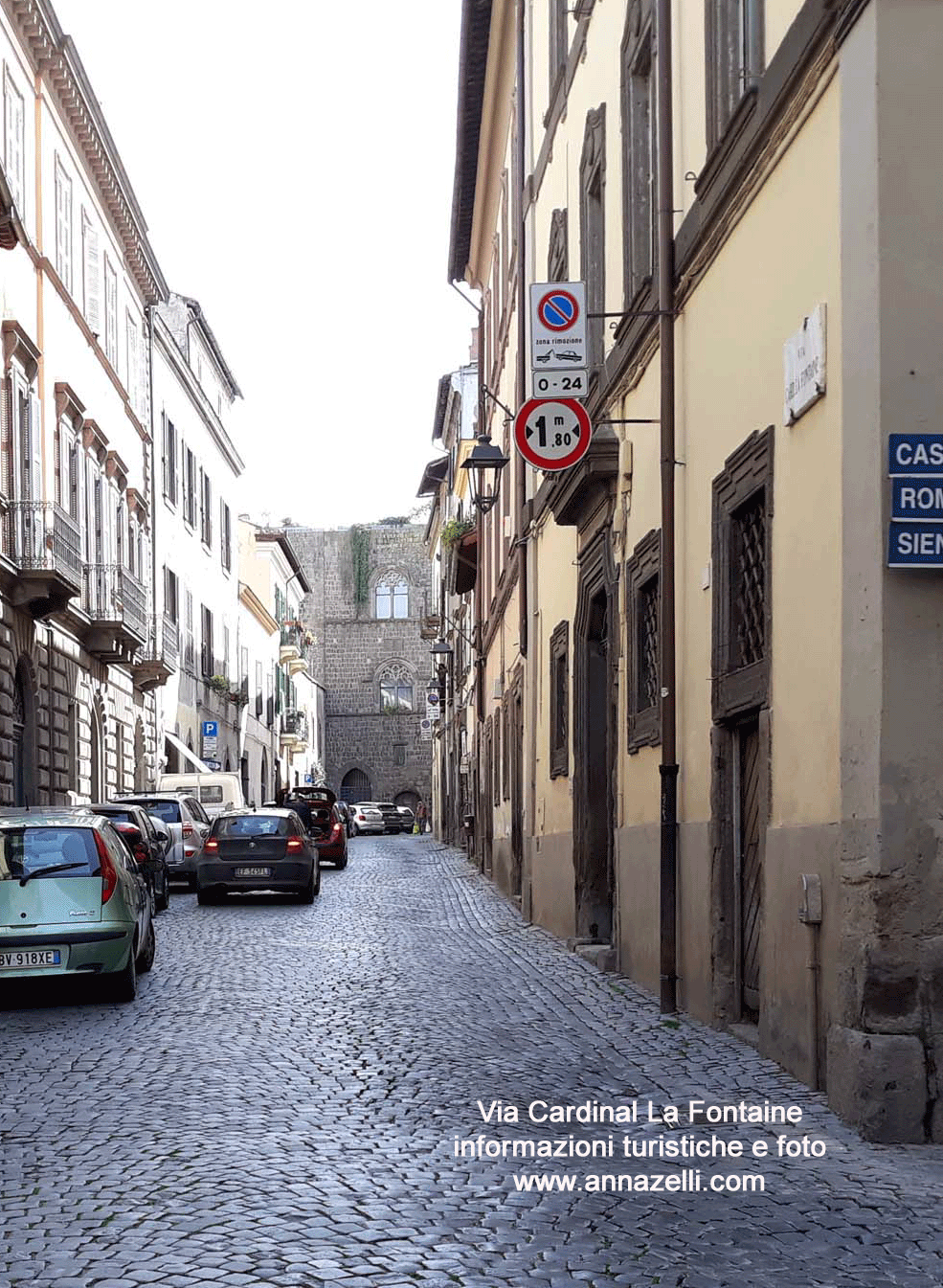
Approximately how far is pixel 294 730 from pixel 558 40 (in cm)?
5548

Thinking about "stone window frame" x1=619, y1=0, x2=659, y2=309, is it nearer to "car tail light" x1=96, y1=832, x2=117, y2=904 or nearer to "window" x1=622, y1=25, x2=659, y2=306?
"window" x1=622, y1=25, x2=659, y2=306

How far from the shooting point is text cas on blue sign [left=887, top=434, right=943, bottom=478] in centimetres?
823

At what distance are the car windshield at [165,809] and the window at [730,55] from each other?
62.4 feet

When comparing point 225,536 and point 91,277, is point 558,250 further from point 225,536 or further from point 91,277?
point 225,536

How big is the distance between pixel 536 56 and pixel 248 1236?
755 inches

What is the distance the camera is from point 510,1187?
285 inches

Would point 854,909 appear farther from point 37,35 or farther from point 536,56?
point 37,35

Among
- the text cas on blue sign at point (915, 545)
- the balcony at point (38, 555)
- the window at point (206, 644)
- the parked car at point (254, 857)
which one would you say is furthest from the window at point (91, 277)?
the text cas on blue sign at point (915, 545)

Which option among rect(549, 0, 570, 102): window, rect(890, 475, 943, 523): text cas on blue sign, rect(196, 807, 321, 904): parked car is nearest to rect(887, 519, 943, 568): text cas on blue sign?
rect(890, 475, 943, 523): text cas on blue sign

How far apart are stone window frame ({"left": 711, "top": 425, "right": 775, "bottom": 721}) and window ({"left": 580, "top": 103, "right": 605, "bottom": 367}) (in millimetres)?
6040

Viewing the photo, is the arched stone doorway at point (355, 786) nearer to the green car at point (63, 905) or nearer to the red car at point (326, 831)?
the red car at point (326, 831)

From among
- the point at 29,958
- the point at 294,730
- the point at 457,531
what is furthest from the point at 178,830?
the point at 294,730

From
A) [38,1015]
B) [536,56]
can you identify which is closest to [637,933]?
[38,1015]

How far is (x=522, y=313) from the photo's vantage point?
939 inches
